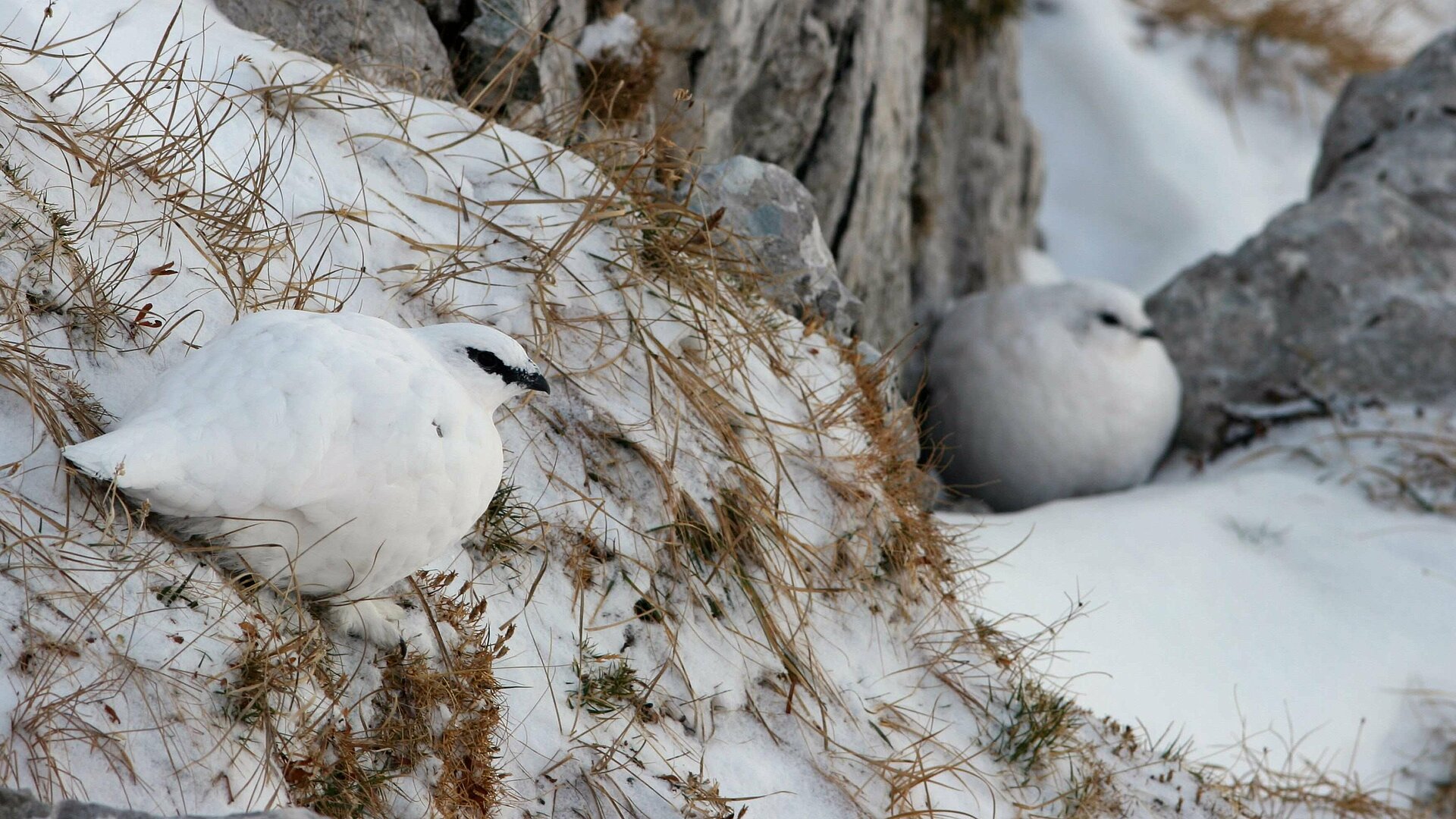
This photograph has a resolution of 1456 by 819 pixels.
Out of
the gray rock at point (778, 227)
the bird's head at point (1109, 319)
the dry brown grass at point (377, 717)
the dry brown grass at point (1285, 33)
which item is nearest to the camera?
the dry brown grass at point (377, 717)

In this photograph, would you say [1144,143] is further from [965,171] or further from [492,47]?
[492,47]

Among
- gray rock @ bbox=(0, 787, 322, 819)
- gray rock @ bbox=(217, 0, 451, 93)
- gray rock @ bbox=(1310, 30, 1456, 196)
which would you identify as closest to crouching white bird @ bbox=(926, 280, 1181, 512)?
gray rock @ bbox=(1310, 30, 1456, 196)

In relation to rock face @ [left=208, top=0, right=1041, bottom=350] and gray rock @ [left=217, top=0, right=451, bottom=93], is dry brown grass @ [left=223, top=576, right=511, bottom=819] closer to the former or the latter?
rock face @ [left=208, top=0, right=1041, bottom=350]

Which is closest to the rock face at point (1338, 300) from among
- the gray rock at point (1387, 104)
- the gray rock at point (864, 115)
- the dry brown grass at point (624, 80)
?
the gray rock at point (1387, 104)

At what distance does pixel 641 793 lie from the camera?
249 centimetres

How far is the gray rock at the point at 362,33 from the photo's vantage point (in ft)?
11.5

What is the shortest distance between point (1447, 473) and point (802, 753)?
12.8 feet

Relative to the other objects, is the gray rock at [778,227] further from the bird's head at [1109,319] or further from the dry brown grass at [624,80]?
the bird's head at [1109,319]

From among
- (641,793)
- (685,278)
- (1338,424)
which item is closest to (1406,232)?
(1338,424)

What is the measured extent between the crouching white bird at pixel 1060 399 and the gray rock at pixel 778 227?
6.57 feet

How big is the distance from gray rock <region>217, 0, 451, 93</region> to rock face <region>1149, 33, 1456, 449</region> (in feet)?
14.2

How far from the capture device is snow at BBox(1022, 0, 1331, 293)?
8875mm

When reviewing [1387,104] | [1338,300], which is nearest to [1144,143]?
[1387,104]

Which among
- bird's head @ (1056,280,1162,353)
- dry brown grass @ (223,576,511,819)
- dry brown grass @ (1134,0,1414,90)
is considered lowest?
bird's head @ (1056,280,1162,353)
